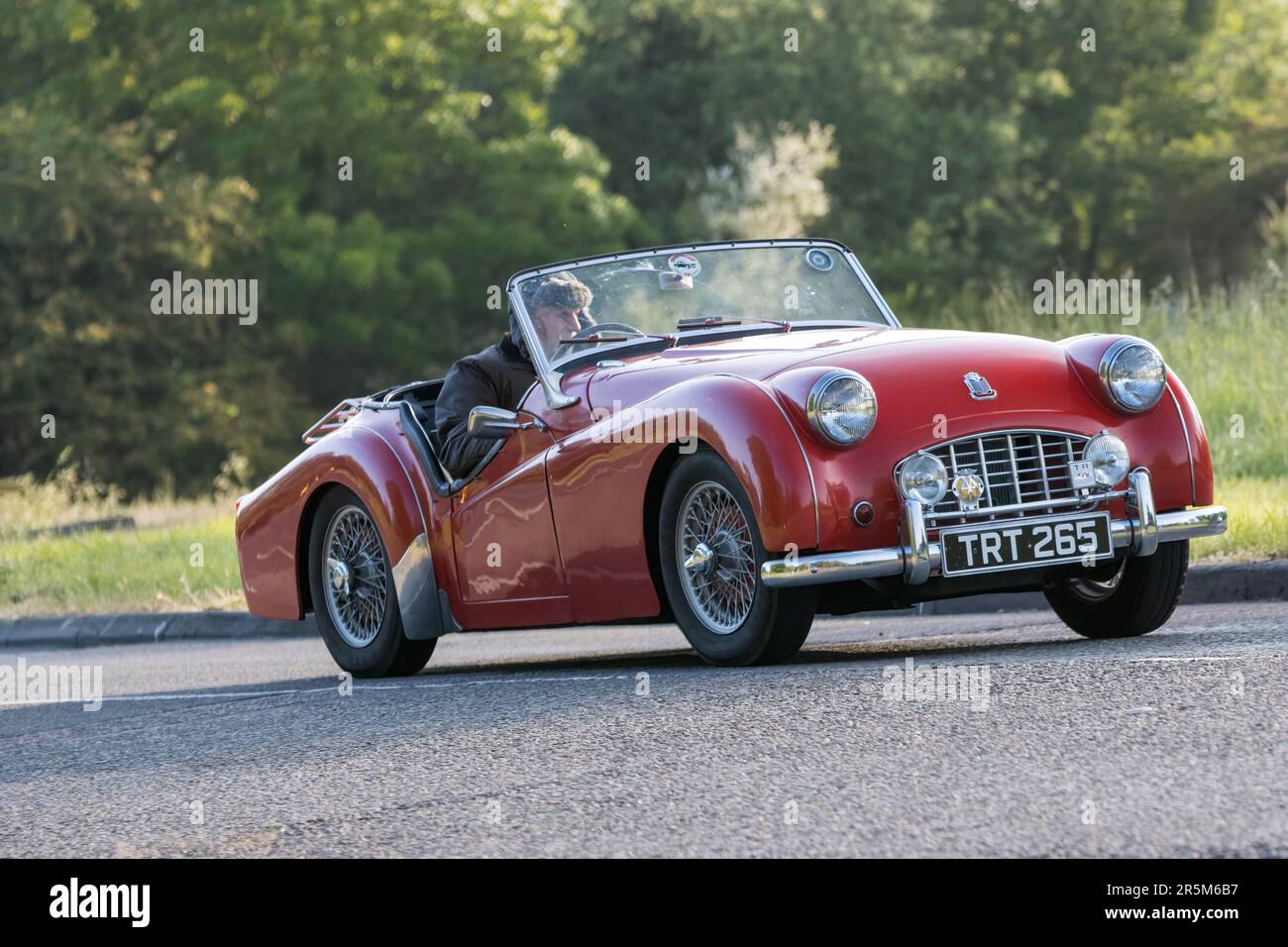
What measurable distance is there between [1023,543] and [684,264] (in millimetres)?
2298

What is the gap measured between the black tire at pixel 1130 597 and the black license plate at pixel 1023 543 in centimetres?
47

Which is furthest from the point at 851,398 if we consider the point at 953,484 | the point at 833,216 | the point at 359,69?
the point at 833,216

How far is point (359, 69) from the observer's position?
43312 millimetres

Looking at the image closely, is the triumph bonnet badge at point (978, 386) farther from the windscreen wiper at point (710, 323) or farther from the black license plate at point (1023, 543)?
the windscreen wiper at point (710, 323)

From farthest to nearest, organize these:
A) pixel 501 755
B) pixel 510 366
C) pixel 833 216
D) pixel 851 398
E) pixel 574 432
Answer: pixel 833 216 < pixel 510 366 < pixel 574 432 < pixel 851 398 < pixel 501 755

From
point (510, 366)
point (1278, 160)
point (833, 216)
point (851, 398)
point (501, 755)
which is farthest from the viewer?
point (1278, 160)

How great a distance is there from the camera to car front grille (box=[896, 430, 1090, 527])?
268 inches

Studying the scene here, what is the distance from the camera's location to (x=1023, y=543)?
685 centimetres

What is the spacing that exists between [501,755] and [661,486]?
1.63 metres

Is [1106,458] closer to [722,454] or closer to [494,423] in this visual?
[722,454]

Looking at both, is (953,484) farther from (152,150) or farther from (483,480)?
(152,150)

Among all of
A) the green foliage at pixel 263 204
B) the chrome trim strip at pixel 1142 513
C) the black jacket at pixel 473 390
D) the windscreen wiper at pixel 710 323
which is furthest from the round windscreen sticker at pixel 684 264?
the green foliage at pixel 263 204

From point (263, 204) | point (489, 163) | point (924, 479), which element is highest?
point (489, 163)

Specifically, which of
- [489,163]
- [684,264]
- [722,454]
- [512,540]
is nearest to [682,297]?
[684,264]
